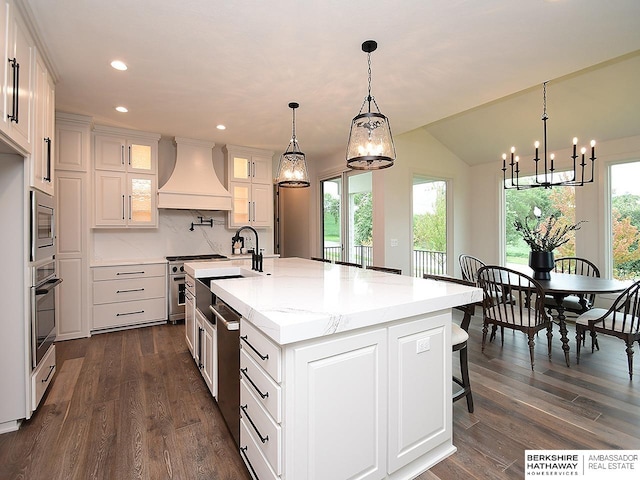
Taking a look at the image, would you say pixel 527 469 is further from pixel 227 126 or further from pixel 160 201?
pixel 160 201

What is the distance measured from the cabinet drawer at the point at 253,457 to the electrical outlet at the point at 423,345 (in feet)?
2.86

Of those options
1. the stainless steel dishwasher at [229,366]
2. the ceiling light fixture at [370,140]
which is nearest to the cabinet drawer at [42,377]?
the stainless steel dishwasher at [229,366]

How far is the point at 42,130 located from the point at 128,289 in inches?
94.0

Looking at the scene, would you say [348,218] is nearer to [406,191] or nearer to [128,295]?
[406,191]

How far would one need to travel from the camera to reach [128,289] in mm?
4250

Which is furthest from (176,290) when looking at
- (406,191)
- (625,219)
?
(625,219)

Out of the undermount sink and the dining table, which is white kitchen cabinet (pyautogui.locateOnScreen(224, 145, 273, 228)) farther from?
the dining table

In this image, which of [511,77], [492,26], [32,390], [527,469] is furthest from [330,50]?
[32,390]

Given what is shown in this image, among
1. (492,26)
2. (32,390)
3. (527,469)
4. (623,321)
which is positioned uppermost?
(492,26)

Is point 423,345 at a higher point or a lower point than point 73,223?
lower

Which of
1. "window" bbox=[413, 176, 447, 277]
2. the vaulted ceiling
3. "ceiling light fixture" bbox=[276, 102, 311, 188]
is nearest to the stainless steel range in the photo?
the vaulted ceiling

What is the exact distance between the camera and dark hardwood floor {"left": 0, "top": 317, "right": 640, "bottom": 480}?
1768 mm

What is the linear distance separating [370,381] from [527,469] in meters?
1.06

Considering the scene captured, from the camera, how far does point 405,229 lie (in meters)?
4.96
